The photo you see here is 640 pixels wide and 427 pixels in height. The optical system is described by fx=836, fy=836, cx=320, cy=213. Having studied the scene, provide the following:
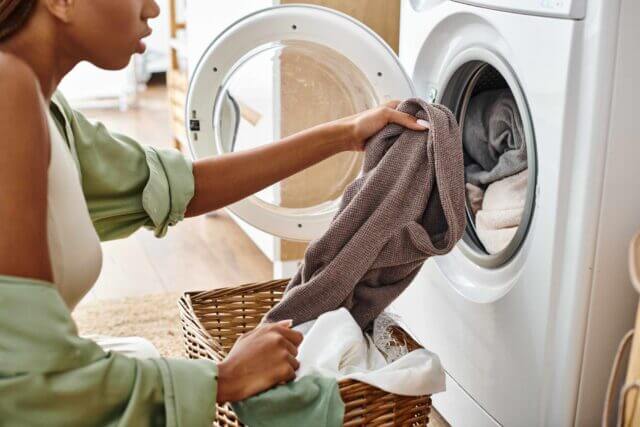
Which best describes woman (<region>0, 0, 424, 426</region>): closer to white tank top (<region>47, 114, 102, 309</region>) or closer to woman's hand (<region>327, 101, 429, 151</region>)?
white tank top (<region>47, 114, 102, 309</region>)

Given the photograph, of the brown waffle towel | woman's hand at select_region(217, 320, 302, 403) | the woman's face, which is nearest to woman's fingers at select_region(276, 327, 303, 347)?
woman's hand at select_region(217, 320, 302, 403)

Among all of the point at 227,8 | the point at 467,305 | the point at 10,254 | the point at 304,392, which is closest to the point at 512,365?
the point at 467,305

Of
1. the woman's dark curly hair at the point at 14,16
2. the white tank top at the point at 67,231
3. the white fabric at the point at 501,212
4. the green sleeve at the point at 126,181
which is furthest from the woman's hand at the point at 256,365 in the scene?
the white fabric at the point at 501,212

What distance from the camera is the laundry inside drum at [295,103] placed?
1626 mm

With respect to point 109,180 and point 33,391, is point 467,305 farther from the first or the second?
point 33,391

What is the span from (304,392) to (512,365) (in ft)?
1.58

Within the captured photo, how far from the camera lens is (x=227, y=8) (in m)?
2.21

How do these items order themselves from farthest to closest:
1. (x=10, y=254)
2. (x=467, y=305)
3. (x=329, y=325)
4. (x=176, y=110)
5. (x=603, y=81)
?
(x=176, y=110) < (x=467, y=305) < (x=329, y=325) < (x=603, y=81) < (x=10, y=254)

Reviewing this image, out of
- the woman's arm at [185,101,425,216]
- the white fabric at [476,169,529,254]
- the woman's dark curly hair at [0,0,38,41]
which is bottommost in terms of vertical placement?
the white fabric at [476,169,529,254]

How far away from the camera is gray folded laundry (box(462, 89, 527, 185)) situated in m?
1.45

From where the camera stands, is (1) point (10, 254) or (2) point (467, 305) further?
(2) point (467, 305)

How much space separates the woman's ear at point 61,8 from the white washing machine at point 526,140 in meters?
0.65

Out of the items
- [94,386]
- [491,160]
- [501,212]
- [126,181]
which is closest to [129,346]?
[126,181]

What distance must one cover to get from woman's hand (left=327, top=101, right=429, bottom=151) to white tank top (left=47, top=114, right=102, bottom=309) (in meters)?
0.45
